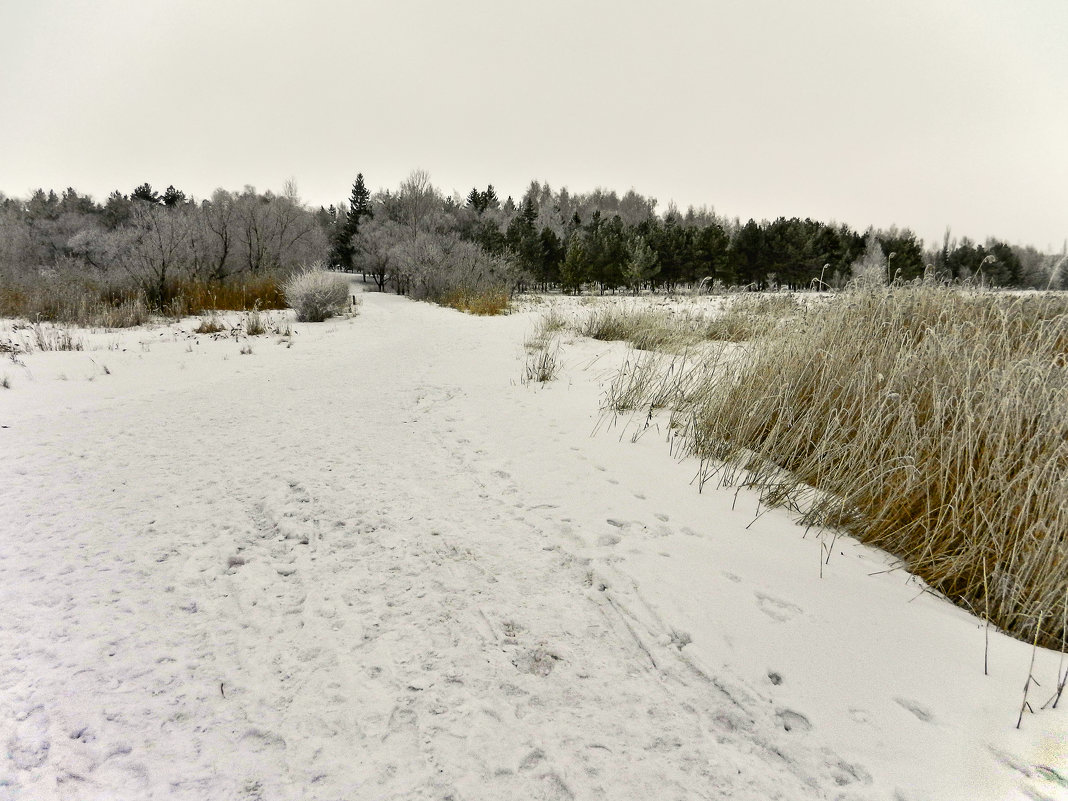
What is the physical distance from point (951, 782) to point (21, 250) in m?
48.1

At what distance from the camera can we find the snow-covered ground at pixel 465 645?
4.15 feet

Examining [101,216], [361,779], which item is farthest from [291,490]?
[101,216]

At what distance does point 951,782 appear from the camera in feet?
4.00

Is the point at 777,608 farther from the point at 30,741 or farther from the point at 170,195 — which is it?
the point at 170,195

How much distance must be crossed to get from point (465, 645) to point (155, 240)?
17.0 meters

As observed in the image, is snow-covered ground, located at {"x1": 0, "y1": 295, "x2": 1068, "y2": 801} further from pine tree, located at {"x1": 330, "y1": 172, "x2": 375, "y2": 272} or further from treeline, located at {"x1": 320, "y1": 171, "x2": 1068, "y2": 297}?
pine tree, located at {"x1": 330, "y1": 172, "x2": 375, "y2": 272}

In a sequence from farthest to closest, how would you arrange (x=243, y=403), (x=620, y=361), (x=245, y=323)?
1. (x=245, y=323)
2. (x=620, y=361)
3. (x=243, y=403)

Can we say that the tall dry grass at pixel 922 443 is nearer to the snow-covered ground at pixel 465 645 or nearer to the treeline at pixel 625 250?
the snow-covered ground at pixel 465 645

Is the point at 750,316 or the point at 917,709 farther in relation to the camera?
the point at 750,316

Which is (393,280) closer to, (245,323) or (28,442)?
(245,323)

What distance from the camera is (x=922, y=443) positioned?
267cm

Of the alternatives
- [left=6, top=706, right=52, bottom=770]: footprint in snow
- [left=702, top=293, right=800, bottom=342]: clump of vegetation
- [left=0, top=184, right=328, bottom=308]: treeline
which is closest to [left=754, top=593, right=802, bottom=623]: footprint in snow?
[left=6, top=706, right=52, bottom=770]: footprint in snow

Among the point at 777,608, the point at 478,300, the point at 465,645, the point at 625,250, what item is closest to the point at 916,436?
the point at 777,608

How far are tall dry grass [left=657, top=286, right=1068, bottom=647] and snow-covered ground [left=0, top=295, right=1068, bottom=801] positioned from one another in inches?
7.9
